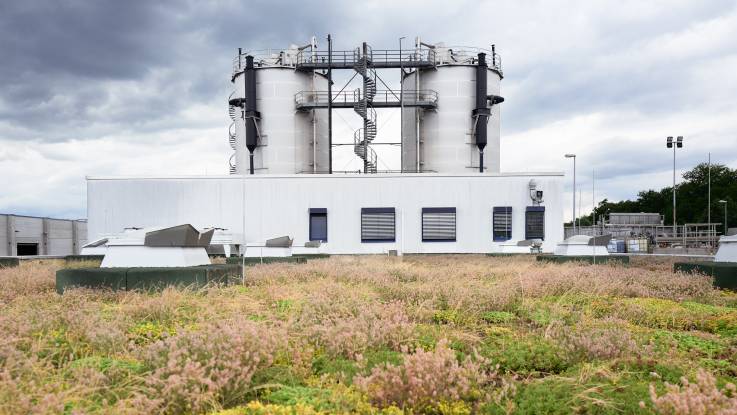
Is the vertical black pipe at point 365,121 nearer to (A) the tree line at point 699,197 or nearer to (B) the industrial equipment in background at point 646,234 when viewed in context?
(B) the industrial equipment in background at point 646,234

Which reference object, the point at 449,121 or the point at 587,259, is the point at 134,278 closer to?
the point at 587,259

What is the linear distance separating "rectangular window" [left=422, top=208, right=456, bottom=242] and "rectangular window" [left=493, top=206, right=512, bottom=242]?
2858 mm

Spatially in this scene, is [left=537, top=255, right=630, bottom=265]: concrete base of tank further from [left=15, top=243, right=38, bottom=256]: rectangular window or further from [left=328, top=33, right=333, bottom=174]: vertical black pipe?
[left=15, top=243, right=38, bottom=256]: rectangular window

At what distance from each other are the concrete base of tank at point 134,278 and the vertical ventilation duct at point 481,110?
35.5 meters

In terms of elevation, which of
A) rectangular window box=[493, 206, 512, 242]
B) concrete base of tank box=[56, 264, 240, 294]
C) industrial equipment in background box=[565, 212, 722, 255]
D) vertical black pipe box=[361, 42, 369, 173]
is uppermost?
vertical black pipe box=[361, 42, 369, 173]

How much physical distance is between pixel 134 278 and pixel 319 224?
2486 centimetres

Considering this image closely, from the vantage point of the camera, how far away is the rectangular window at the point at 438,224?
3597 cm

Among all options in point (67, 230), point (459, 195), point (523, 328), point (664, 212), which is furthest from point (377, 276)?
point (664, 212)

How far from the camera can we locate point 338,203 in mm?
36188

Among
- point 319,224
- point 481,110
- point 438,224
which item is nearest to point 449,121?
point 481,110

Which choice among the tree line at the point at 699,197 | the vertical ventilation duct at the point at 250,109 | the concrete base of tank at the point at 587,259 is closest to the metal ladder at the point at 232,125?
the vertical ventilation duct at the point at 250,109

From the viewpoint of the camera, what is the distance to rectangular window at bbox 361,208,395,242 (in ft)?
118

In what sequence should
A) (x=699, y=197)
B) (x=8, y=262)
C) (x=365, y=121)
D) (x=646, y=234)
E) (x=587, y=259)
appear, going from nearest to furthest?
(x=587, y=259) → (x=8, y=262) → (x=365, y=121) → (x=646, y=234) → (x=699, y=197)

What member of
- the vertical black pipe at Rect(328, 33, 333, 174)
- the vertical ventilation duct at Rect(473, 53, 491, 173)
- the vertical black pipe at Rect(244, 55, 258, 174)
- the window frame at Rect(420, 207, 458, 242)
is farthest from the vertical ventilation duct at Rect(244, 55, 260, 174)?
the vertical ventilation duct at Rect(473, 53, 491, 173)
